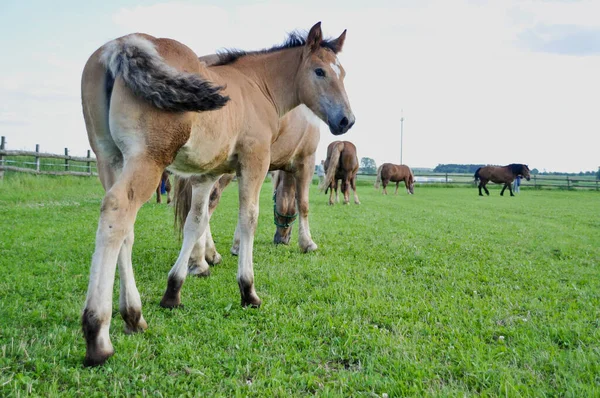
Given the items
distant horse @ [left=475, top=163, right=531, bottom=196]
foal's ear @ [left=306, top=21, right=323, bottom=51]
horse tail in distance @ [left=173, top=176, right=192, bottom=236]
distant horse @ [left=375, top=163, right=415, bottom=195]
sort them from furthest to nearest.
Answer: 1. distant horse @ [left=475, top=163, right=531, bottom=196]
2. distant horse @ [left=375, top=163, right=415, bottom=195]
3. horse tail in distance @ [left=173, top=176, right=192, bottom=236]
4. foal's ear @ [left=306, top=21, right=323, bottom=51]

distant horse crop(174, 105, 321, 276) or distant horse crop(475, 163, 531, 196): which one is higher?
distant horse crop(475, 163, 531, 196)

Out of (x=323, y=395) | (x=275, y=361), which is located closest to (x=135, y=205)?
(x=275, y=361)

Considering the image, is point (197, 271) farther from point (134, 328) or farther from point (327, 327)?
point (327, 327)

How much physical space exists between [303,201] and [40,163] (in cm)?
2034

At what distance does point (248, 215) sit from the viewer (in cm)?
346

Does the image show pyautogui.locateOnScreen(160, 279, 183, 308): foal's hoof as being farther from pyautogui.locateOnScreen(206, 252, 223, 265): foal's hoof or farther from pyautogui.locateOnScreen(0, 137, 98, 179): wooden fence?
pyautogui.locateOnScreen(0, 137, 98, 179): wooden fence

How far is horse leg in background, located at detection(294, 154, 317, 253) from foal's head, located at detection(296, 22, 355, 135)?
2.07 meters

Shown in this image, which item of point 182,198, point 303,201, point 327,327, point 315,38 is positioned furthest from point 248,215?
point 303,201

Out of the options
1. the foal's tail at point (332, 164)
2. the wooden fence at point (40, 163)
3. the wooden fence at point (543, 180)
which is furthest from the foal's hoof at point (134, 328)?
the wooden fence at point (543, 180)

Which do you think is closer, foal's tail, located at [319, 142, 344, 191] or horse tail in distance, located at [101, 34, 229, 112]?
horse tail in distance, located at [101, 34, 229, 112]

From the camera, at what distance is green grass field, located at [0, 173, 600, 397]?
215cm

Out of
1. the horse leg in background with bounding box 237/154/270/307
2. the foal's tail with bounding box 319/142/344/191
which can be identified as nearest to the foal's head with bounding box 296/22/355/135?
the horse leg in background with bounding box 237/154/270/307

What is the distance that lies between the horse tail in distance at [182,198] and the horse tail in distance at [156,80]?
2.67 m

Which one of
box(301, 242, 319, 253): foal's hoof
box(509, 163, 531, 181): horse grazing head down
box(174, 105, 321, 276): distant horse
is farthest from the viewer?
box(509, 163, 531, 181): horse grazing head down
